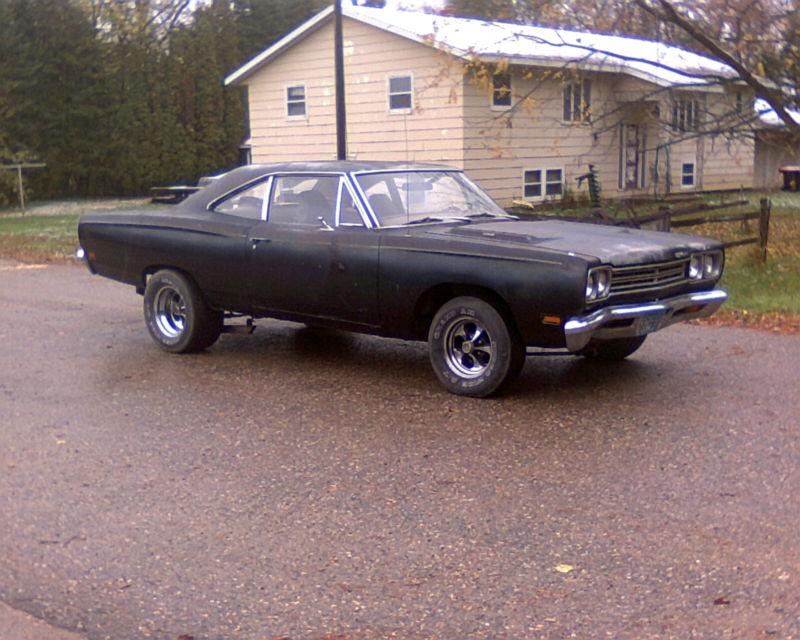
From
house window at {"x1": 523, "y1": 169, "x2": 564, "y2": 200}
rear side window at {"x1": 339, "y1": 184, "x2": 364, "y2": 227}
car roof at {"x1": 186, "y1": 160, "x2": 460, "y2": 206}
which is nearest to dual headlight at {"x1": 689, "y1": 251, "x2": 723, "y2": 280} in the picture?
car roof at {"x1": 186, "y1": 160, "x2": 460, "y2": 206}

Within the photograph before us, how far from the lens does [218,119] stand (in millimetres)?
41469

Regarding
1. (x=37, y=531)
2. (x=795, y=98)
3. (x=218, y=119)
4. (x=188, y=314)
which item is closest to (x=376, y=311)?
(x=188, y=314)

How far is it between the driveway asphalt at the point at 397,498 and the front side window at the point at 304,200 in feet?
3.87

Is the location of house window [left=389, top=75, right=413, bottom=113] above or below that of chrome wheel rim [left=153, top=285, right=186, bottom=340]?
above

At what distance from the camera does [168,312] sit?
9.07 metres

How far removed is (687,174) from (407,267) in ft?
85.9

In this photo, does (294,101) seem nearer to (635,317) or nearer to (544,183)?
(544,183)

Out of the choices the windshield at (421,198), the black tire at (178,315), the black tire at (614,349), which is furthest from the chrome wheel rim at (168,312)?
the black tire at (614,349)

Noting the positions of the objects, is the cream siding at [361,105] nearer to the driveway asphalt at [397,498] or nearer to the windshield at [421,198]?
the windshield at [421,198]

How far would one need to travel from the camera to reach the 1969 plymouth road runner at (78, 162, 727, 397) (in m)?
6.88

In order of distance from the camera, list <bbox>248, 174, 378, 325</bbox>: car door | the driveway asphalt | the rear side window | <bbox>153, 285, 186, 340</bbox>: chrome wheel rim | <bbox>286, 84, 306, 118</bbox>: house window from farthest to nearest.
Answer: <bbox>286, 84, 306, 118</bbox>: house window < <bbox>153, 285, 186, 340</bbox>: chrome wheel rim < the rear side window < <bbox>248, 174, 378, 325</bbox>: car door < the driveway asphalt

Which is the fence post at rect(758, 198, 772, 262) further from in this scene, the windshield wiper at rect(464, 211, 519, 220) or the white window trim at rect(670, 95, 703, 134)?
the windshield wiper at rect(464, 211, 519, 220)

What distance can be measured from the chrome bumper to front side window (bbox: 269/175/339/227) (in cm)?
215

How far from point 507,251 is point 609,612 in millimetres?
3341
